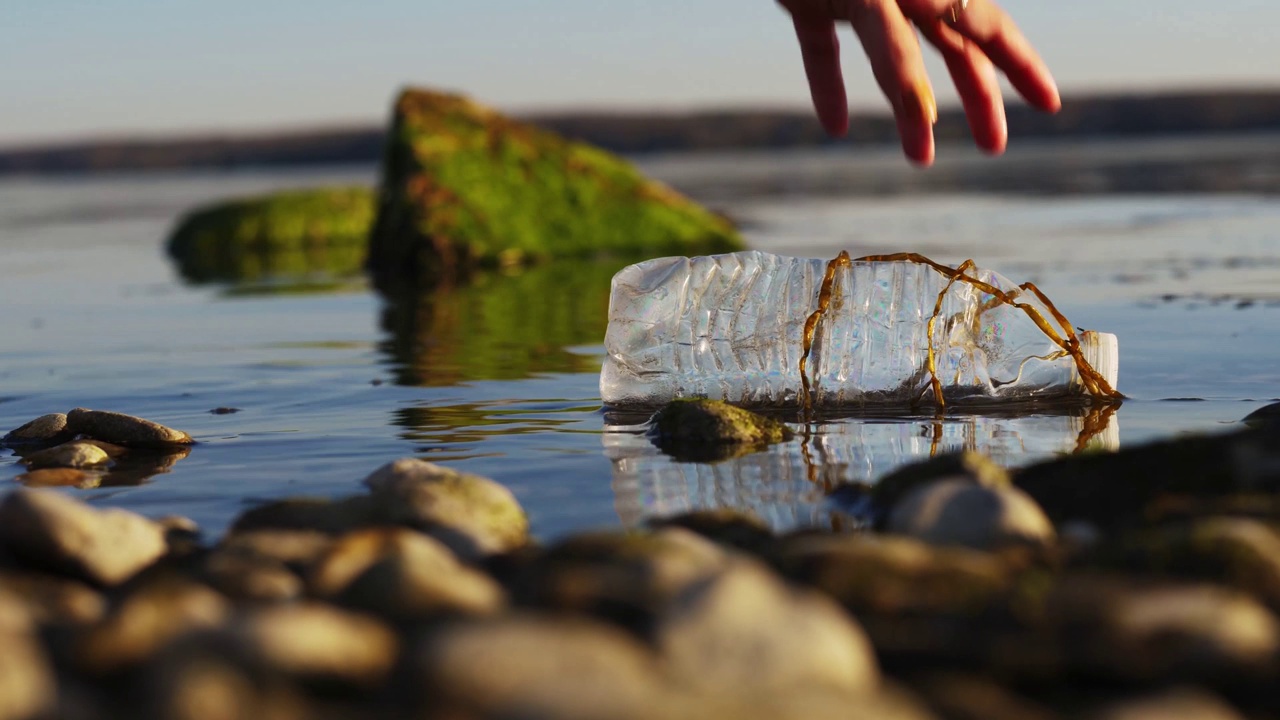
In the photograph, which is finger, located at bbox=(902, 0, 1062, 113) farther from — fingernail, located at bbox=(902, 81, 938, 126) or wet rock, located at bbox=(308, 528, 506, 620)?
wet rock, located at bbox=(308, 528, 506, 620)

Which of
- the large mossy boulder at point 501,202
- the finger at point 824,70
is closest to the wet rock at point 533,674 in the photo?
the finger at point 824,70

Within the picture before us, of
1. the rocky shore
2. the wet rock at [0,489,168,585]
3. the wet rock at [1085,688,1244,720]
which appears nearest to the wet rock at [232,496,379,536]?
the rocky shore

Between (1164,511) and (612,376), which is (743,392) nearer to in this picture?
(612,376)

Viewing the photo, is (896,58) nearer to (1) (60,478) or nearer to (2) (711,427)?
(2) (711,427)

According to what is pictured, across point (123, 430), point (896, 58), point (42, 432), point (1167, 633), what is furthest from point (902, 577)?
point (42, 432)

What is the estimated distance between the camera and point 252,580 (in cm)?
243

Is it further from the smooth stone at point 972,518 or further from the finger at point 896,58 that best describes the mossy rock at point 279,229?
the smooth stone at point 972,518

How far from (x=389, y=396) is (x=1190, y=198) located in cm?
1524

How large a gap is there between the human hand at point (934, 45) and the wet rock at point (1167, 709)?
1908 millimetres

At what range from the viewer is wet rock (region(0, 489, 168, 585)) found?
2.72 meters

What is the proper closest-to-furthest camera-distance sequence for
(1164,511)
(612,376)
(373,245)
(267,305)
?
(1164,511)
(612,376)
(267,305)
(373,245)

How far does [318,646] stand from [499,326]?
5.82 meters

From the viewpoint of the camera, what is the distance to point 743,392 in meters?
4.89

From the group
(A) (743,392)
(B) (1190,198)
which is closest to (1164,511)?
(A) (743,392)
